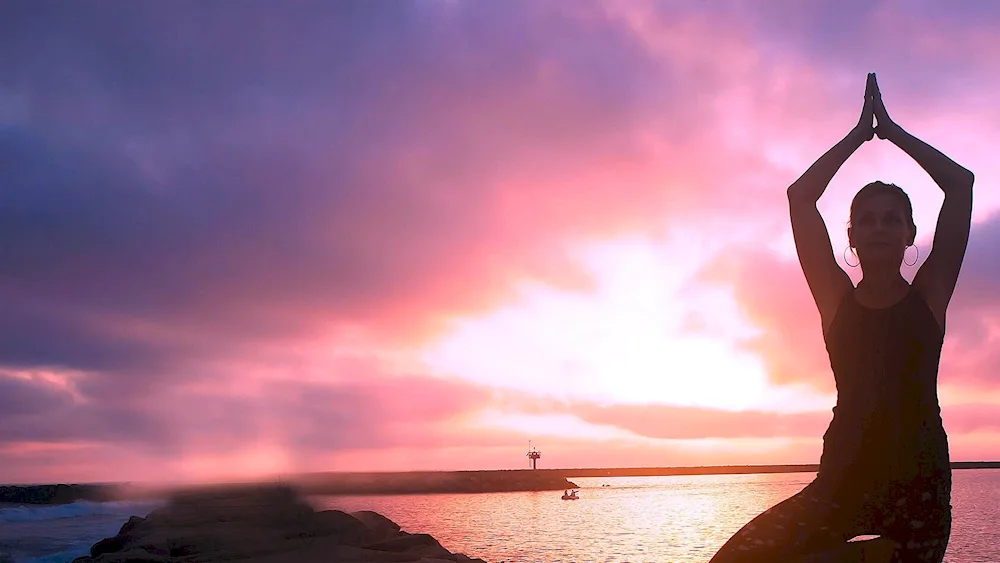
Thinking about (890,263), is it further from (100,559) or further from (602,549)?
(602,549)

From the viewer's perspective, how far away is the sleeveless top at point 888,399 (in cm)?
242

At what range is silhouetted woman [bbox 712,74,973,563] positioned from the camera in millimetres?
2379

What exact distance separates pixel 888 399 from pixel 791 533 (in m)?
0.56

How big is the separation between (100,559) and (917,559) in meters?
14.2

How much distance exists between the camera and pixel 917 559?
7.83ft

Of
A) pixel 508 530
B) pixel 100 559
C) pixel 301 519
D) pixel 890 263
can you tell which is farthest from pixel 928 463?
pixel 508 530

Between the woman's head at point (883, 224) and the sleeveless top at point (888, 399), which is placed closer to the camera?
the sleeveless top at point (888, 399)

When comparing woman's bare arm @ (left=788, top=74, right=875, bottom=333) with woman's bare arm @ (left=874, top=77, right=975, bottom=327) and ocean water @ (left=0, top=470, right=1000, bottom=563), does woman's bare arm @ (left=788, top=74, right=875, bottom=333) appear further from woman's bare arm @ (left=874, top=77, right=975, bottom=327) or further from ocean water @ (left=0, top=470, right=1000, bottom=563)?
ocean water @ (left=0, top=470, right=1000, bottom=563)

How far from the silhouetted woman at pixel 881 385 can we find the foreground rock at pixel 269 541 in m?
11.4

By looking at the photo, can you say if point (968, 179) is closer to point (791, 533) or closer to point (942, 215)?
point (942, 215)

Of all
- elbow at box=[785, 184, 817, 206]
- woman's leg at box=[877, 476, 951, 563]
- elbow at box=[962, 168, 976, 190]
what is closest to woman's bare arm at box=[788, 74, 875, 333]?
elbow at box=[785, 184, 817, 206]

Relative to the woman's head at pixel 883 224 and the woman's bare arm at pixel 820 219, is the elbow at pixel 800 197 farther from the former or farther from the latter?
the woman's head at pixel 883 224

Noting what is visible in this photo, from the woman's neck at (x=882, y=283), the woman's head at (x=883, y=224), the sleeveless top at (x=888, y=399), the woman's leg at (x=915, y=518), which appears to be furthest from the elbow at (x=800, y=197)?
the woman's leg at (x=915, y=518)

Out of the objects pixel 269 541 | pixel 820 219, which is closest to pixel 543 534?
pixel 269 541
